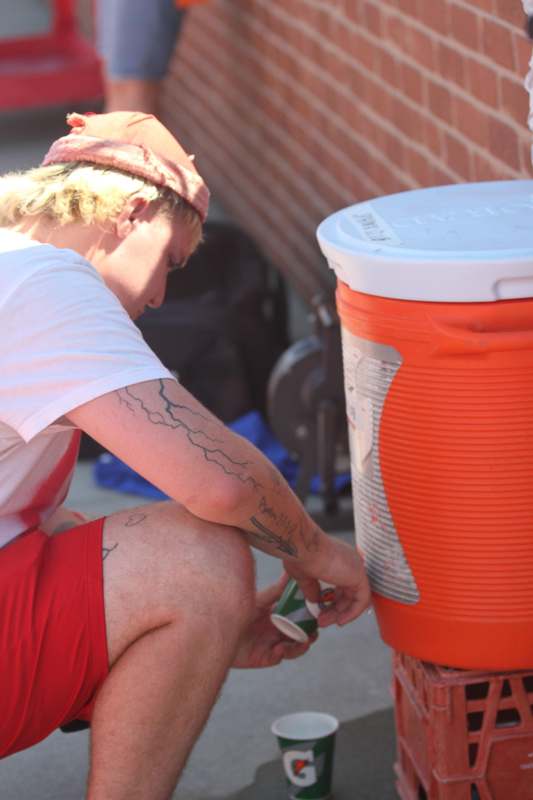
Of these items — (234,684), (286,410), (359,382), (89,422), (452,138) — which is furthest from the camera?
(286,410)

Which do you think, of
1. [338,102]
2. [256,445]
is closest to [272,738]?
[256,445]

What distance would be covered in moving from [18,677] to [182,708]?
0.25 meters

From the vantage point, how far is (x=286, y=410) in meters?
3.68

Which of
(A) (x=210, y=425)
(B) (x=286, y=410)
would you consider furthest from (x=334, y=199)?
(A) (x=210, y=425)

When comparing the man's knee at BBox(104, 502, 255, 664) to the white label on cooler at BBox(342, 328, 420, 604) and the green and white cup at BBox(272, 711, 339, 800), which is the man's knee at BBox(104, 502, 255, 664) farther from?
the green and white cup at BBox(272, 711, 339, 800)

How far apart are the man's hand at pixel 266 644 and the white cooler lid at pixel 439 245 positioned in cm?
64

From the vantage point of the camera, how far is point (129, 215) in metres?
2.23

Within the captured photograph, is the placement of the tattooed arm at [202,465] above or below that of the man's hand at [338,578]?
above

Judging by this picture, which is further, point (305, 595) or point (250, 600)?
point (305, 595)

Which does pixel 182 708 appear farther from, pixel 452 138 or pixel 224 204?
pixel 224 204

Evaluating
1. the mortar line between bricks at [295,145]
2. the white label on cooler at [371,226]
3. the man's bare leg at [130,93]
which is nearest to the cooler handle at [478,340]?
the white label on cooler at [371,226]

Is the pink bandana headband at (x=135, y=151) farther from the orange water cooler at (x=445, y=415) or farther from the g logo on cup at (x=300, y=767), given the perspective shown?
the g logo on cup at (x=300, y=767)

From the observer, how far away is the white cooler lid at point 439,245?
78.5 inches

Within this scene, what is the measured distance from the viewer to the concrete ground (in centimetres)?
256
